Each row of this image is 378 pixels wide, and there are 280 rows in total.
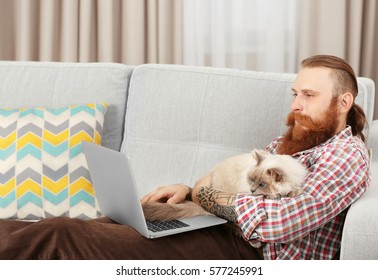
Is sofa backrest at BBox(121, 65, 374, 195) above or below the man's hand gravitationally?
above

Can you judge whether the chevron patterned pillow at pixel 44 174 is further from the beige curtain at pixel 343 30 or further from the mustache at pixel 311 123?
the beige curtain at pixel 343 30

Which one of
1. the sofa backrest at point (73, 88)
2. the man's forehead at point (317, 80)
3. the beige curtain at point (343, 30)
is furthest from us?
the beige curtain at point (343, 30)

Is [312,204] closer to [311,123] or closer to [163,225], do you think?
[311,123]

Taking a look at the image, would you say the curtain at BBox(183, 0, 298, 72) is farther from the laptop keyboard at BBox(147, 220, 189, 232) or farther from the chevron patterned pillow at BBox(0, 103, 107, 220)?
the laptop keyboard at BBox(147, 220, 189, 232)

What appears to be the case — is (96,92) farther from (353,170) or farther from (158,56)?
(353,170)

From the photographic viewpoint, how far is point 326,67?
1.82 m

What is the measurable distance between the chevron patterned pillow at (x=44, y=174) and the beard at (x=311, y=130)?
0.75 metres

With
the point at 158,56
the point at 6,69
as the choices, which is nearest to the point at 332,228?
the point at 6,69

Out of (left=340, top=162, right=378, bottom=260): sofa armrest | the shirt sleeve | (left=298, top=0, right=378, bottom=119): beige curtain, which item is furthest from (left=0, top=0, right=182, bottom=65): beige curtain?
(left=340, top=162, right=378, bottom=260): sofa armrest

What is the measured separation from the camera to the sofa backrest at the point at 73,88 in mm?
2322

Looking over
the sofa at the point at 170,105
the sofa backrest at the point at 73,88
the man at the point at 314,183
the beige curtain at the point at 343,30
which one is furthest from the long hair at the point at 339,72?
the beige curtain at the point at 343,30

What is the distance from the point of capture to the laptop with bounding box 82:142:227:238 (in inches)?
62.6

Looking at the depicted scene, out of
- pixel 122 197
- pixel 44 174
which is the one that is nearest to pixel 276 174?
pixel 122 197

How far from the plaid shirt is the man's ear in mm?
114
